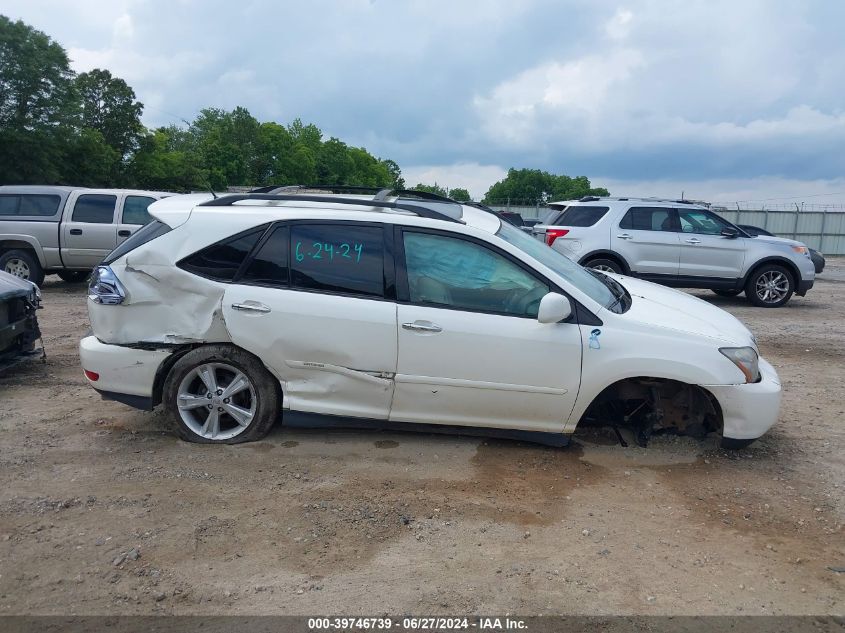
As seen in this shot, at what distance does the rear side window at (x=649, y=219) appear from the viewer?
12.0 metres

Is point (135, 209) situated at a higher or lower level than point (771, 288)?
higher

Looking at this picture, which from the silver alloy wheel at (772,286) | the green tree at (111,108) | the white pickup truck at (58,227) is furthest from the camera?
the green tree at (111,108)

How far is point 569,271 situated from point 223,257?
2.47m

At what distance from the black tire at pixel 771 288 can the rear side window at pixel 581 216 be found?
2.89 m

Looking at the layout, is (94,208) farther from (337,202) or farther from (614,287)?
(614,287)

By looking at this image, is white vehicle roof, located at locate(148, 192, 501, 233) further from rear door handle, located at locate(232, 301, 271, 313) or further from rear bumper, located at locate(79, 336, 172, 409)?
rear bumper, located at locate(79, 336, 172, 409)

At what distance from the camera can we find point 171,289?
4711 millimetres

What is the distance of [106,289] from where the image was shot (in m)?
4.75

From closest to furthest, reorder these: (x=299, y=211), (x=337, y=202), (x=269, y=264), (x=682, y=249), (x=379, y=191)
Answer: (x=269, y=264) < (x=299, y=211) < (x=337, y=202) < (x=379, y=191) < (x=682, y=249)

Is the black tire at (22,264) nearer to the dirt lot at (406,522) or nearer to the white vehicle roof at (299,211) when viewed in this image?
the dirt lot at (406,522)

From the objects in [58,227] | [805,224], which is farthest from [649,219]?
[805,224]

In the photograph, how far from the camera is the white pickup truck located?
40.5 ft

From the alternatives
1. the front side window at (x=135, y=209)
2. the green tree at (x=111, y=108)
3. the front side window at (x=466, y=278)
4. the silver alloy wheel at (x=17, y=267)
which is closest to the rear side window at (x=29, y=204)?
the silver alloy wheel at (x=17, y=267)

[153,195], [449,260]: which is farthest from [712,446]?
[153,195]
